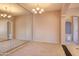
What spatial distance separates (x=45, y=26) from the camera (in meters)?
2.51

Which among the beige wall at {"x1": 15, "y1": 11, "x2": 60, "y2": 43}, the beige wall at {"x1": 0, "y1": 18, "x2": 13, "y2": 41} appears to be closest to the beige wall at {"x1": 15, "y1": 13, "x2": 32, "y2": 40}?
the beige wall at {"x1": 15, "y1": 11, "x2": 60, "y2": 43}

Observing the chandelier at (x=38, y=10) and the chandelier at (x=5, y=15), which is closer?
the chandelier at (x=38, y=10)

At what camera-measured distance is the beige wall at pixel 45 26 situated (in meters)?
2.50

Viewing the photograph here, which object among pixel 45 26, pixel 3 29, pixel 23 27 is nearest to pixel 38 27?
pixel 45 26

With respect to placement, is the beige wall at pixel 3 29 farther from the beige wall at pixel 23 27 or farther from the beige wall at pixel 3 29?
the beige wall at pixel 23 27

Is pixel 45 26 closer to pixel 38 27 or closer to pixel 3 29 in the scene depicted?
pixel 38 27

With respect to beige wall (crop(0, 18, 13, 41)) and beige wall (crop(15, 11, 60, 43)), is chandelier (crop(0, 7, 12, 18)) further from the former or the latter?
beige wall (crop(15, 11, 60, 43))

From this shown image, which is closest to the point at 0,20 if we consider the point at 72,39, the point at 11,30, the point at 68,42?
the point at 11,30

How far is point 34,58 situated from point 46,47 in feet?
3.50

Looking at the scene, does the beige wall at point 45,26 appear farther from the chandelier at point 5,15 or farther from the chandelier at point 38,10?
the chandelier at point 5,15

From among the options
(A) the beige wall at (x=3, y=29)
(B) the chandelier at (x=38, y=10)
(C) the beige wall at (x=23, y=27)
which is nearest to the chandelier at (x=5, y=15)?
(A) the beige wall at (x=3, y=29)

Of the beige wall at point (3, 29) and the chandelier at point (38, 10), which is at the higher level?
the chandelier at point (38, 10)

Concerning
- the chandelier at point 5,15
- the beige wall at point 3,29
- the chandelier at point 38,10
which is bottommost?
the beige wall at point 3,29

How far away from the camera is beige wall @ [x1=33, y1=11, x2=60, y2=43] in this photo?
2500 millimetres
